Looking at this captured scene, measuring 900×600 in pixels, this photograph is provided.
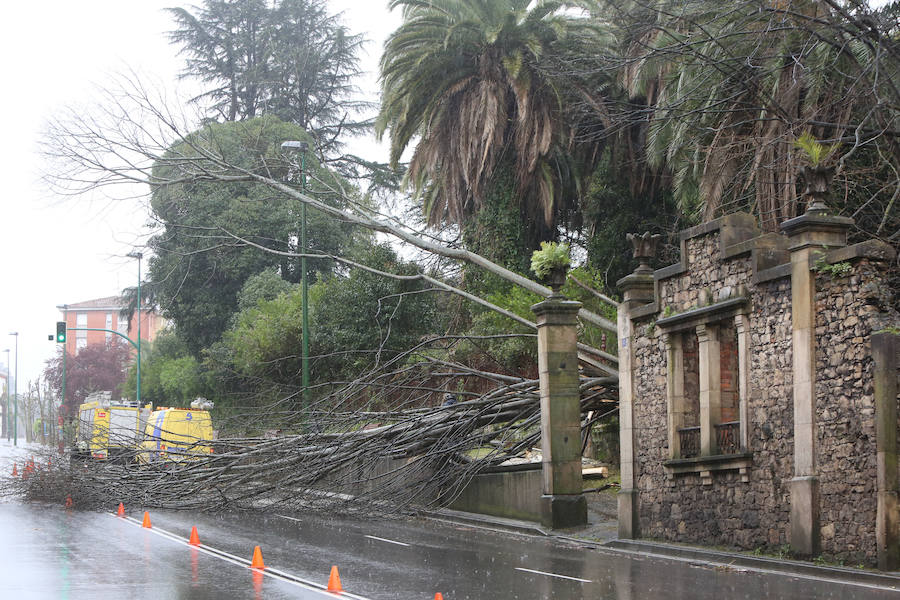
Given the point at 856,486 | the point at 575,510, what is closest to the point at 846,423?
the point at 856,486

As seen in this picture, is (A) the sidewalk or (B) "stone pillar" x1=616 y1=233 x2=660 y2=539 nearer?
(A) the sidewalk

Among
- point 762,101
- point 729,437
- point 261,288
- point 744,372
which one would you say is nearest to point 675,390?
point 729,437

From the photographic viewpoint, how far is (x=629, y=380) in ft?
62.7

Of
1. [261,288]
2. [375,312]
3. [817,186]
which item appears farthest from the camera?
[261,288]

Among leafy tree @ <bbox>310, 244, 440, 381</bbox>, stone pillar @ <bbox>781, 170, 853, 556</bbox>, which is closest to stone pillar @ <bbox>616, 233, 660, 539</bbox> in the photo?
stone pillar @ <bbox>781, 170, 853, 556</bbox>

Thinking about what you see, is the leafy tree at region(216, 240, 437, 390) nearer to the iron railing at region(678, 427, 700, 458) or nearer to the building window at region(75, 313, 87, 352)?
the iron railing at region(678, 427, 700, 458)

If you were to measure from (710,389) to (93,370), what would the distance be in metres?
81.6

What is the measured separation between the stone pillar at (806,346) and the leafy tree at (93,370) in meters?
79.3

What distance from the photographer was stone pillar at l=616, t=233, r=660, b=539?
60.7 feet

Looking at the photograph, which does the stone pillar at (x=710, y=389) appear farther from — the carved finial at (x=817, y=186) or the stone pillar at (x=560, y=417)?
the stone pillar at (x=560, y=417)

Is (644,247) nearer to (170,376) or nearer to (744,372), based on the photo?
(744,372)

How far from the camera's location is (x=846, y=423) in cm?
1363

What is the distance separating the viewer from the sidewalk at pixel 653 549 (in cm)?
1287

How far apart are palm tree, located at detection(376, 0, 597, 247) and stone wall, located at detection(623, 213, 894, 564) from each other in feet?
48.4
